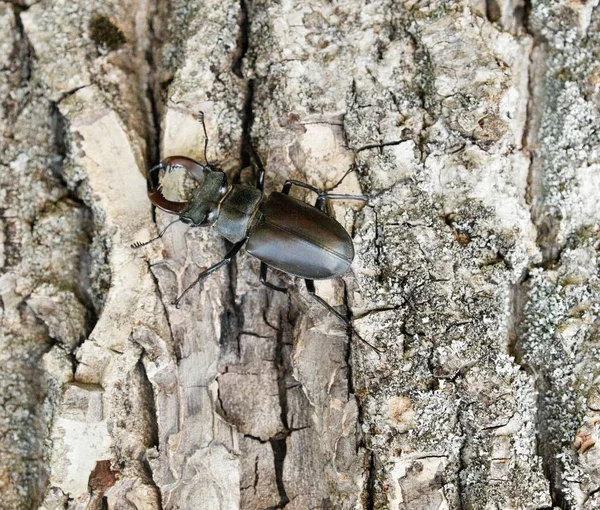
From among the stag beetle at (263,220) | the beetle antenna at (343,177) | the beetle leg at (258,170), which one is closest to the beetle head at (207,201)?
the stag beetle at (263,220)

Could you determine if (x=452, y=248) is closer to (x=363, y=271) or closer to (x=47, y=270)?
(x=363, y=271)

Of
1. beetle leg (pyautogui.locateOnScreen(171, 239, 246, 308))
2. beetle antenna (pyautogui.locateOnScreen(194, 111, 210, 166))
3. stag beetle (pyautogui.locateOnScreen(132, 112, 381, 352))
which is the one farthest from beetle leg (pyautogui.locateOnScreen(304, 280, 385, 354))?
beetle antenna (pyautogui.locateOnScreen(194, 111, 210, 166))

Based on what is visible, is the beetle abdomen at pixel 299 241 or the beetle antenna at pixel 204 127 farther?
the beetle antenna at pixel 204 127

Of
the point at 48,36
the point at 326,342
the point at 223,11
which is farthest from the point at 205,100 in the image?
the point at 326,342

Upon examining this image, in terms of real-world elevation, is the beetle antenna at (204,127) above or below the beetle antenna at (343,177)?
above

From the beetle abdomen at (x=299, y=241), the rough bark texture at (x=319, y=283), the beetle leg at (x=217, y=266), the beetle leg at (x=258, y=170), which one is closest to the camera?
the rough bark texture at (x=319, y=283)

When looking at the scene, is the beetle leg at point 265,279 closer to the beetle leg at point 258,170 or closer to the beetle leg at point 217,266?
the beetle leg at point 217,266

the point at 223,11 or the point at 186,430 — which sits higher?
the point at 223,11

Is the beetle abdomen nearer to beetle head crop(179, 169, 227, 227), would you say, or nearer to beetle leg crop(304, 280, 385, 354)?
beetle leg crop(304, 280, 385, 354)
